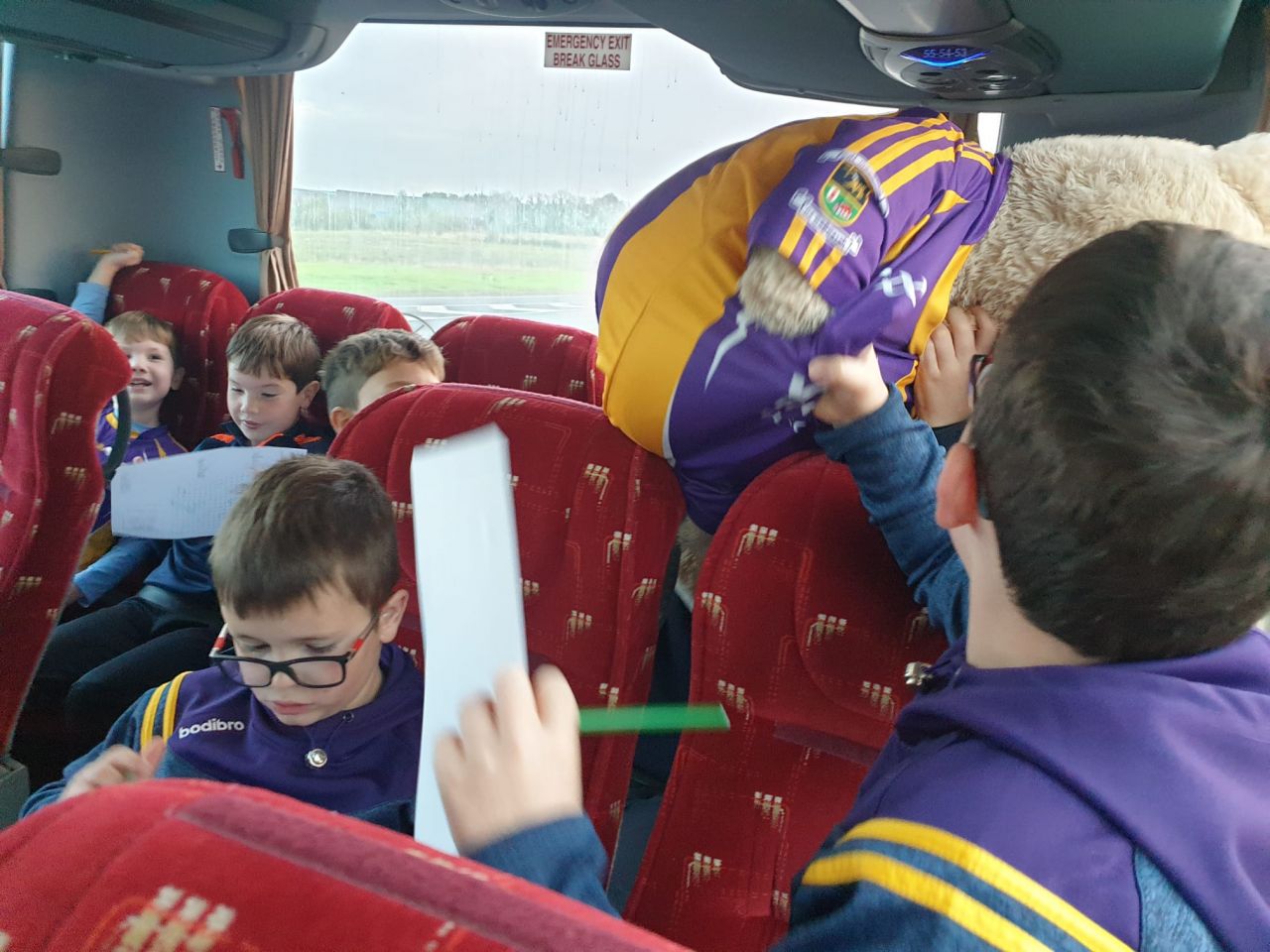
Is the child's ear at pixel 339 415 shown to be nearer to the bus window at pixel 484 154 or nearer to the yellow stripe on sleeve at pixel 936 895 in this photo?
the bus window at pixel 484 154

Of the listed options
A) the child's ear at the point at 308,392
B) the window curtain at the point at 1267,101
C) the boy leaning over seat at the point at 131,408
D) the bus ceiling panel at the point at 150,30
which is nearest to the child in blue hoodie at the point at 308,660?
the boy leaning over seat at the point at 131,408

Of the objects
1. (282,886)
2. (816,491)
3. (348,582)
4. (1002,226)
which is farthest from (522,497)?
(282,886)

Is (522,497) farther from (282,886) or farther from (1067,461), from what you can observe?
(282,886)

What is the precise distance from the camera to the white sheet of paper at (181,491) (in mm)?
1729

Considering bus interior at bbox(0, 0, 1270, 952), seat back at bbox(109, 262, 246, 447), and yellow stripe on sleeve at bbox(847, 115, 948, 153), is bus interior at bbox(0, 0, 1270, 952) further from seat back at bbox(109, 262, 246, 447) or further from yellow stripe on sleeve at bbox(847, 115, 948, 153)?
yellow stripe on sleeve at bbox(847, 115, 948, 153)

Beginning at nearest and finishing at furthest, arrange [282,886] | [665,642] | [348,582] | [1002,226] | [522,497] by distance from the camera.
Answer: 1. [282,886]
2. [1002,226]
3. [348,582]
4. [522,497]
5. [665,642]

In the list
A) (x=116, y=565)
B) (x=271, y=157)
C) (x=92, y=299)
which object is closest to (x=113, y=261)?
(x=92, y=299)

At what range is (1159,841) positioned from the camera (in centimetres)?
48

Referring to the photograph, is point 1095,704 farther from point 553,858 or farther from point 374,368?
point 374,368

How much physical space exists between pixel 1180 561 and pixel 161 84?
373cm

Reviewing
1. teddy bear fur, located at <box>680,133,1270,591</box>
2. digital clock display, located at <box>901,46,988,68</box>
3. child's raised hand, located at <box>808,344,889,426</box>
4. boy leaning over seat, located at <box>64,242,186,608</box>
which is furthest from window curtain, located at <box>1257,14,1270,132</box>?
boy leaning over seat, located at <box>64,242,186,608</box>

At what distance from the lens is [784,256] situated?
2.85 feet

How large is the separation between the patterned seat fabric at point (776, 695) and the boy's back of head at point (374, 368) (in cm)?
123

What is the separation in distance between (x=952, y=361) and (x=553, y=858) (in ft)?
2.47
